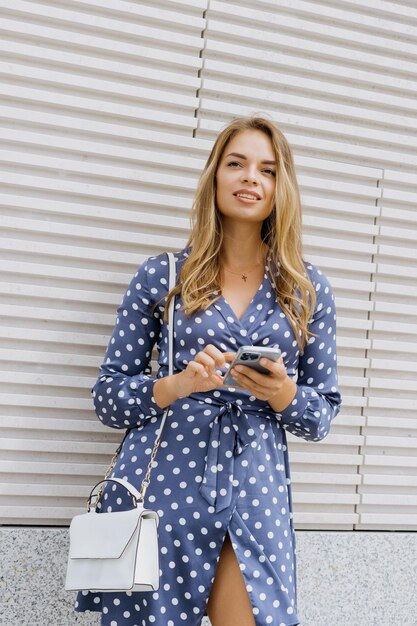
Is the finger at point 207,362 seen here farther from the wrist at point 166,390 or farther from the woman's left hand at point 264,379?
the wrist at point 166,390

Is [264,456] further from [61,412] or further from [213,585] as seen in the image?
[61,412]

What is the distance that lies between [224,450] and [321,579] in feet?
4.56

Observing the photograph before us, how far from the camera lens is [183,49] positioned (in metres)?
3.84

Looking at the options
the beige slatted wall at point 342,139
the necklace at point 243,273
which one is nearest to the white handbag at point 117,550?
the necklace at point 243,273

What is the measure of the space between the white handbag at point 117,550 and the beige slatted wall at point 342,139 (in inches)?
53.2

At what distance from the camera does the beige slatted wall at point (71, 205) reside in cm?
357

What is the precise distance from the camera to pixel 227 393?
10.0 feet

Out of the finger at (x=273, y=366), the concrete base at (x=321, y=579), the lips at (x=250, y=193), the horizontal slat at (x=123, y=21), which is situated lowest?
the concrete base at (x=321, y=579)

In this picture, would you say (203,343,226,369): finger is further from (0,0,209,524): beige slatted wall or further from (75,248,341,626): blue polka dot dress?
(0,0,209,524): beige slatted wall

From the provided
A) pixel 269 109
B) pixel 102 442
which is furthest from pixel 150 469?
pixel 269 109

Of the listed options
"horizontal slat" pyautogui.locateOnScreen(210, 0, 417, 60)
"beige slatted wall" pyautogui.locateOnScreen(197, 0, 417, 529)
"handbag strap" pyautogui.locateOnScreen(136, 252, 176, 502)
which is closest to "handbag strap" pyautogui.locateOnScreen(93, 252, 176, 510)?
"handbag strap" pyautogui.locateOnScreen(136, 252, 176, 502)

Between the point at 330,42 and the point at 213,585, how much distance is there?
256 cm

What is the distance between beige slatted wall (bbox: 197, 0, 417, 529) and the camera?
13.0 feet

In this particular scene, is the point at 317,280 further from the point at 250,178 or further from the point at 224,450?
the point at 224,450
